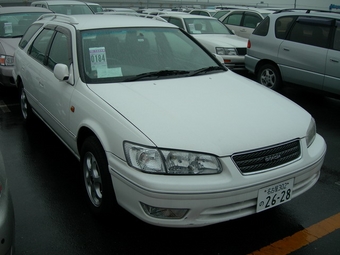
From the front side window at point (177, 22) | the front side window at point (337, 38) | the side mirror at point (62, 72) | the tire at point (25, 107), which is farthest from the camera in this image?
the front side window at point (177, 22)

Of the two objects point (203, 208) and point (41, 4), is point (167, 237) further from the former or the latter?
point (41, 4)

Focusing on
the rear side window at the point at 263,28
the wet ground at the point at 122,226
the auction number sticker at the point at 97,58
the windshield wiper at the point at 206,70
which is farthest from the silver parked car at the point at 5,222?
the rear side window at the point at 263,28

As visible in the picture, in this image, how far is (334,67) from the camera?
20.6 ft

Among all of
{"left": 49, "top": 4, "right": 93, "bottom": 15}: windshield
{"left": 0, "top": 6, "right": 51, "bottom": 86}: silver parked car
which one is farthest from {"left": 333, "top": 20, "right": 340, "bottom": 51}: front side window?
{"left": 49, "top": 4, "right": 93, "bottom": 15}: windshield

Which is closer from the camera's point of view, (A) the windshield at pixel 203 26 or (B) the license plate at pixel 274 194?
(B) the license plate at pixel 274 194

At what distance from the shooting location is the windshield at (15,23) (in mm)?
7629

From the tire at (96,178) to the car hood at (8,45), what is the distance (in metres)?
4.41

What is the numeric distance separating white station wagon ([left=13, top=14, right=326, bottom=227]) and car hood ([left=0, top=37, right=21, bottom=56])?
297cm

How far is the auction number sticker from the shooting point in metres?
3.54

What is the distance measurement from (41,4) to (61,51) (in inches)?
394

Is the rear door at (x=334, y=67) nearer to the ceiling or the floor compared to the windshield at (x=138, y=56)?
nearer to the floor

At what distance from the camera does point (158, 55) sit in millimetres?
3883

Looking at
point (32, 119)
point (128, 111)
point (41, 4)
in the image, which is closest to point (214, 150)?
point (128, 111)

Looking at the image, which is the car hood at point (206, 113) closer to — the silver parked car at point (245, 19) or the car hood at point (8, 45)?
the car hood at point (8, 45)
